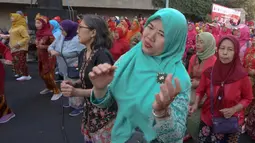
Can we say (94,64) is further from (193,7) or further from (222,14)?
(193,7)

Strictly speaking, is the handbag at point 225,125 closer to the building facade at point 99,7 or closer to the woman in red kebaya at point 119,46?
the woman in red kebaya at point 119,46

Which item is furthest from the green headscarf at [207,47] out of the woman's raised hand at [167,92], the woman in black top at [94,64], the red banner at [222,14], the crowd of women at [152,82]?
the red banner at [222,14]

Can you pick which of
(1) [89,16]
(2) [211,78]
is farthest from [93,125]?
(2) [211,78]

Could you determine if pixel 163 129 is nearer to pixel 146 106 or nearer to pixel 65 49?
pixel 146 106

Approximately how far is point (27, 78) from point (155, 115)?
6481 mm

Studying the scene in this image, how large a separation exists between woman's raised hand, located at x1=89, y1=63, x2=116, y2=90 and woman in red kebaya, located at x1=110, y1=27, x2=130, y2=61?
12.8ft

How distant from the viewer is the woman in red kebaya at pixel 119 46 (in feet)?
16.9

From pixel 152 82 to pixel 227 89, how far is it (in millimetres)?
1293

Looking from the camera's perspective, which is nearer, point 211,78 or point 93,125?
point 93,125

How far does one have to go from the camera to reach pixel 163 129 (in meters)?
1.10

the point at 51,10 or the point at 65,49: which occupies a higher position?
the point at 51,10

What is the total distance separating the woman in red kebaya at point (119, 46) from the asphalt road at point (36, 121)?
142cm

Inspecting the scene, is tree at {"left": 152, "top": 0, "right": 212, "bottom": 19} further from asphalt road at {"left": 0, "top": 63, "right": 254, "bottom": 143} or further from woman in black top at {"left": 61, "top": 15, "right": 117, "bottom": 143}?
woman in black top at {"left": 61, "top": 15, "right": 117, "bottom": 143}

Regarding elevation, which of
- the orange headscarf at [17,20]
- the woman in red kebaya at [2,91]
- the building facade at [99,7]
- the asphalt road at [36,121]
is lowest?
the asphalt road at [36,121]
